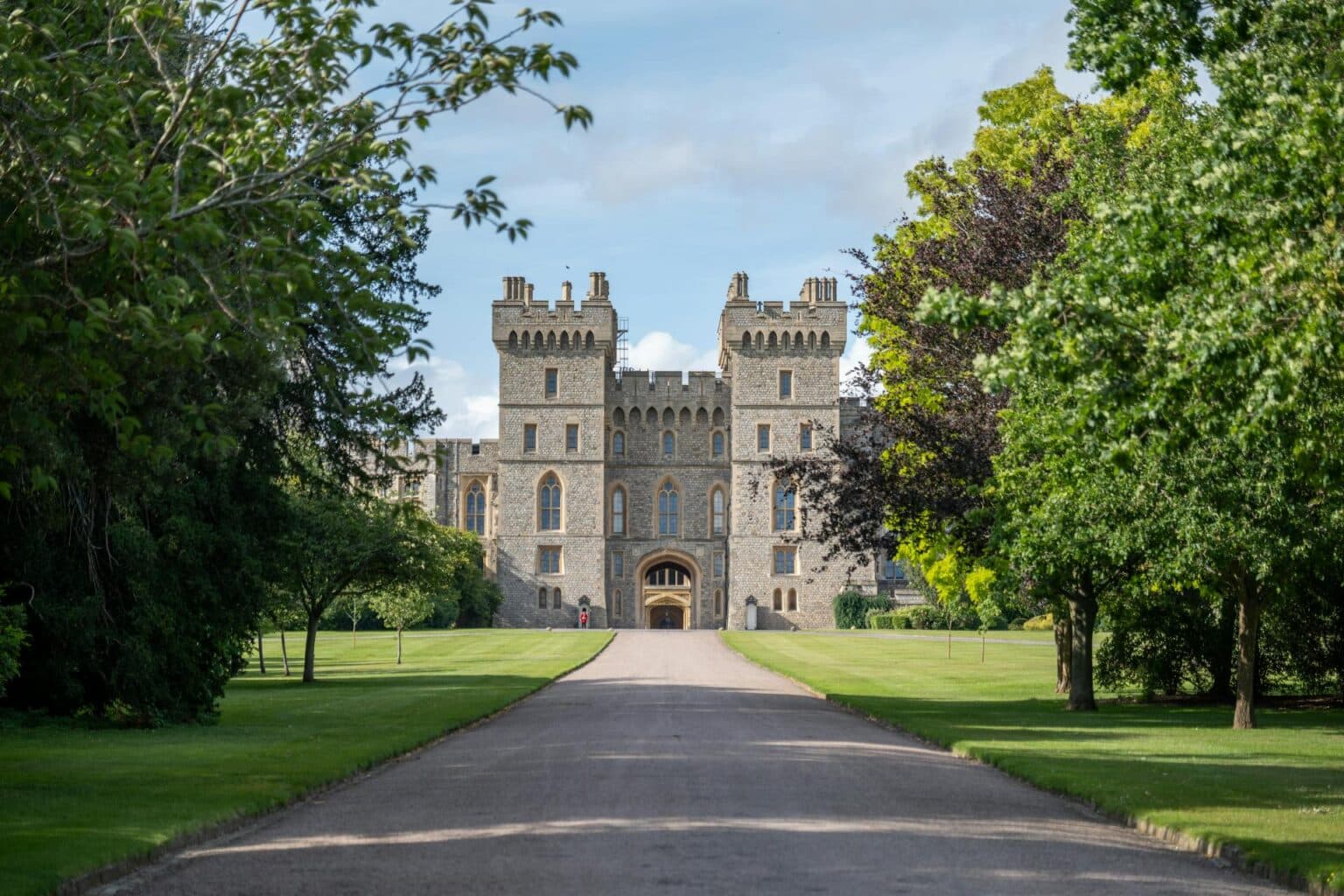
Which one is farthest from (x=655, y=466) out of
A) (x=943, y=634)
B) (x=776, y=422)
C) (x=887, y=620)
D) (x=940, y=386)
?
(x=940, y=386)

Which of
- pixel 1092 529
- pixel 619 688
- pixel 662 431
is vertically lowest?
pixel 619 688

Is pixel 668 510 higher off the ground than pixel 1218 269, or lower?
higher

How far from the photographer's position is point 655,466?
8462cm

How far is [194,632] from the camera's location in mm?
22672

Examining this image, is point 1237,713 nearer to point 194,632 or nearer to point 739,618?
point 194,632

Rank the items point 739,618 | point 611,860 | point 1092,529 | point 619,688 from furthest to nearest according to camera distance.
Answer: point 739,618, point 619,688, point 1092,529, point 611,860

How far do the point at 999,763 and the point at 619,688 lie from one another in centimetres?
1561

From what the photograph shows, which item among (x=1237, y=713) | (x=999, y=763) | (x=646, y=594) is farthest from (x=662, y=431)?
(x=999, y=763)

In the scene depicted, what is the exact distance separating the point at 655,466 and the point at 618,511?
3.21 m

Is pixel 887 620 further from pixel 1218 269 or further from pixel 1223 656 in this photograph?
pixel 1218 269

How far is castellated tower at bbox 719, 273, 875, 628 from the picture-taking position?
266 feet

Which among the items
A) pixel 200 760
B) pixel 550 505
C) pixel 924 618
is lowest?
pixel 200 760

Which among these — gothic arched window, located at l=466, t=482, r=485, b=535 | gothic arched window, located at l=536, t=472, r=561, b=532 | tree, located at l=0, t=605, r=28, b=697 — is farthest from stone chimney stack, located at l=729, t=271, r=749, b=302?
tree, located at l=0, t=605, r=28, b=697

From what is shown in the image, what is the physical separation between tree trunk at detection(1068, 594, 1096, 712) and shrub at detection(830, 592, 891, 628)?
53312mm
